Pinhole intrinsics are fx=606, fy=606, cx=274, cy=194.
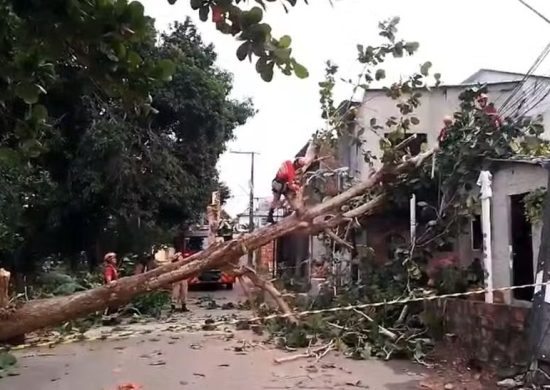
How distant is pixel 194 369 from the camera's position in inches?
320

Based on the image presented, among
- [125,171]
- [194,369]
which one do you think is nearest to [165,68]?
[194,369]

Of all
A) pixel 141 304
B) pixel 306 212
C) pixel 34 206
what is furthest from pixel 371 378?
pixel 34 206

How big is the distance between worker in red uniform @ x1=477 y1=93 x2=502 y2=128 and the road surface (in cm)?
377

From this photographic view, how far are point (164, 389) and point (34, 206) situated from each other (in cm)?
1152

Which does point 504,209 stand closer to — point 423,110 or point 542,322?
point 542,322

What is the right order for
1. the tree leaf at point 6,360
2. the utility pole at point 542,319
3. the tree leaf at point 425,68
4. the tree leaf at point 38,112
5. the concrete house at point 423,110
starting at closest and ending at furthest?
the tree leaf at point 38,112 → the utility pole at point 542,319 → the tree leaf at point 6,360 → the tree leaf at point 425,68 → the concrete house at point 423,110

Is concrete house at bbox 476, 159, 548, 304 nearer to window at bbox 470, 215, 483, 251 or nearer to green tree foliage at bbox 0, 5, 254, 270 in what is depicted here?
window at bbox 470, 215, 483, 251

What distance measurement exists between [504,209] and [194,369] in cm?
476

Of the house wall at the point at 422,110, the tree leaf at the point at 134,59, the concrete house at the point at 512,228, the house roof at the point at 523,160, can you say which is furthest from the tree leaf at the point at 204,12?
the house wall at the point at 422,110

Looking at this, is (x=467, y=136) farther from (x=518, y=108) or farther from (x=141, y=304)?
(x=141, y=304)

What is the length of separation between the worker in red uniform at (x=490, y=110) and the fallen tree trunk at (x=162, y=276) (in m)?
1.42

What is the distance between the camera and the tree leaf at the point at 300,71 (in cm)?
258

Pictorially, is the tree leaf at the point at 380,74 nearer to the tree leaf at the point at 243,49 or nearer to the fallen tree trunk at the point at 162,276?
the fallen tree trunk at the point at 162,276

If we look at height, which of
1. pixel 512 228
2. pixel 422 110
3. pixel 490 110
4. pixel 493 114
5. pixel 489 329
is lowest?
pixel 489 329
